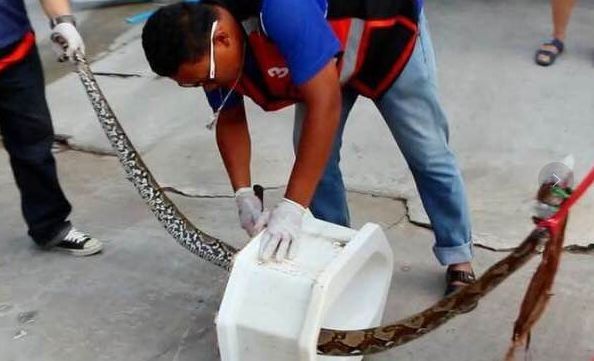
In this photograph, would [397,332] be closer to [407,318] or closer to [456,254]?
[407,318]

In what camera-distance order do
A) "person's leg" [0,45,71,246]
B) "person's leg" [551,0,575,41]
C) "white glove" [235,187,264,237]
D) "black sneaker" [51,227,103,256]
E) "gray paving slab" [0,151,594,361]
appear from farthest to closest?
"person's leg" [551,0,575,41], "black sneaker" [51,227,103,256], "person's leg" [0,45,71,246], "gray paving slab" [0,151,594,361], "white glove" [235,187,264,237]

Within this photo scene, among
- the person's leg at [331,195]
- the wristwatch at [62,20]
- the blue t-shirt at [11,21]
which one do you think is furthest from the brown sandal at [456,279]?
the blue t-shirt at [11,21]

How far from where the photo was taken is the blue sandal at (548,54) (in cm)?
485

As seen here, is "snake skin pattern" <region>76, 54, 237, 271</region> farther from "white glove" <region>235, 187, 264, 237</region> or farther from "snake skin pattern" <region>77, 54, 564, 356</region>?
"white glove" <region>235, 187, 264, 237</region>

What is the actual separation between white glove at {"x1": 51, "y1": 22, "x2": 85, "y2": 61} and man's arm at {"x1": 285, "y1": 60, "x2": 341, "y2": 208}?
1253mm

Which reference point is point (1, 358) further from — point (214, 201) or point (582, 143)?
point (582, 143)

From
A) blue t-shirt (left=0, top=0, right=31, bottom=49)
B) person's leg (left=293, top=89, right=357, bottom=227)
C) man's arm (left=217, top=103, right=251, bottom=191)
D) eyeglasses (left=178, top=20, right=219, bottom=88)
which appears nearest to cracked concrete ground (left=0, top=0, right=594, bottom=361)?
person's leg (left=293, top=89, right=357, bottom=227)

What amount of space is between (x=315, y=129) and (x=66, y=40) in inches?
52.4

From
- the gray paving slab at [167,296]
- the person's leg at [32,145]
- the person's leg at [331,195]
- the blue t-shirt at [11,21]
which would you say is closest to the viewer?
the gray paving slab at [167,296]

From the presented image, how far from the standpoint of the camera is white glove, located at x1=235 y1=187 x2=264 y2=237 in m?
2.79

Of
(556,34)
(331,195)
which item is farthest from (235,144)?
(556,34)

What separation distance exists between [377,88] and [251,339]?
33.9 inches

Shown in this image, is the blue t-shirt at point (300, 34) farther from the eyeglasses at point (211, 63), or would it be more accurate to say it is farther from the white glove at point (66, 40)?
the white glove at point (66, 40)

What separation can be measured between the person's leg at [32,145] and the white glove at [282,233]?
1.33 metres
